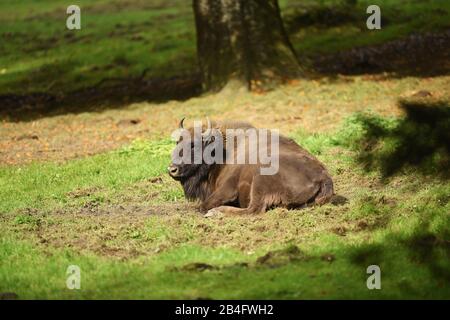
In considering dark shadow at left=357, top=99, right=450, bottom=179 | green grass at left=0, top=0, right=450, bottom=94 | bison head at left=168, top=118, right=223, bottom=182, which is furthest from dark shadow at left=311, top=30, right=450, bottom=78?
bison head at left=168, top=118, right=223, bottom=182

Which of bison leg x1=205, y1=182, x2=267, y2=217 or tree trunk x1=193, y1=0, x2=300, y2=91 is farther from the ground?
tree trunk x1=193, y1=0, x2=300, y2=91

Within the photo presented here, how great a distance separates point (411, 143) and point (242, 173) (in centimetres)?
354

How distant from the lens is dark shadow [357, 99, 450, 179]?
13258 millimetres

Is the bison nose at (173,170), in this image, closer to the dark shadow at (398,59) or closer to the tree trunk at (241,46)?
the tree trunk at (241,46)

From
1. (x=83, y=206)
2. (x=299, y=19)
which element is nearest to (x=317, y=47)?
(x=299, y=19)

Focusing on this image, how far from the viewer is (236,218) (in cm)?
1141

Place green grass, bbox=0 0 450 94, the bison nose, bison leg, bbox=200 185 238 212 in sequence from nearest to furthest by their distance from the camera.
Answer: bison leg, bbox=200 185 238 212 → the bison nose → green grass, bbox=0 0 450 94

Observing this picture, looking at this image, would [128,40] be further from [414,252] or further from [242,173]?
[414,252]

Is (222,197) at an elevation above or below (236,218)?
above

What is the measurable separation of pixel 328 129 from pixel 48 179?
5205 millimetres

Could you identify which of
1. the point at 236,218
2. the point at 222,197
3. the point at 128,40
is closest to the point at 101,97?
the point at 128,40

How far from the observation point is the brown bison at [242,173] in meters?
11.6

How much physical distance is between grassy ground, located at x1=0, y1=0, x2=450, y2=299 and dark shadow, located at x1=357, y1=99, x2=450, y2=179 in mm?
35

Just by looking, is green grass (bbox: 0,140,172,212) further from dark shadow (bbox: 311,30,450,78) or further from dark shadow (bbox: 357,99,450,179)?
dark shadow (bbox: 311,30,450,78)
